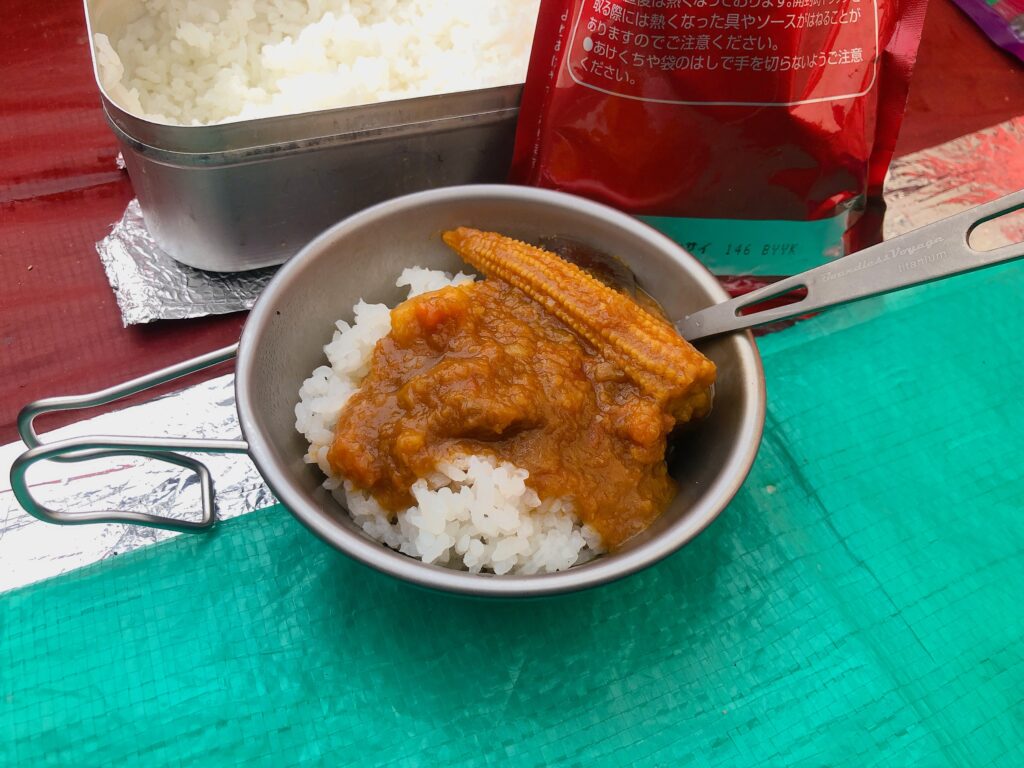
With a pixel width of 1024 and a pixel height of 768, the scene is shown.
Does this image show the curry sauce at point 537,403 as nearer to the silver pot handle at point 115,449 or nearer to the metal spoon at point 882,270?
the metal spoon at point 882,270

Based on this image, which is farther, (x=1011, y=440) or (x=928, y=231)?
(x=1011, y=440)

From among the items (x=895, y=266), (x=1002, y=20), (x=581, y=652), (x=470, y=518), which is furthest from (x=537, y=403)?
(x=1002, y=20)

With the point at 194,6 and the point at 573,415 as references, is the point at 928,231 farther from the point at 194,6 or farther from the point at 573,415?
the point at 194,6

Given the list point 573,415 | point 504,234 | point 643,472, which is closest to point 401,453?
point 573,415

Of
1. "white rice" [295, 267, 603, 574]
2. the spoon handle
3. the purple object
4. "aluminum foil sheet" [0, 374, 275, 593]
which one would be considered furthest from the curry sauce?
the purple object

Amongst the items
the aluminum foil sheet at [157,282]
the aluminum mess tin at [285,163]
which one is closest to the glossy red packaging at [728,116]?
the aluminum mess tin at [285,163]

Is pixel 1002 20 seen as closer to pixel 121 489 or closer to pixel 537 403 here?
pixel 537 403

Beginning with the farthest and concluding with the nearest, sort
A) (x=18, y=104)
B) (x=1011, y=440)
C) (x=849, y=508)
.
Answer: (x=18, y=104) → (x=1011, y=440) → (x=849, y=508)
